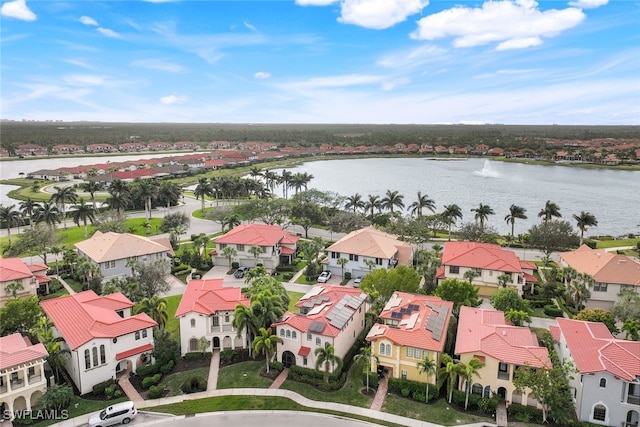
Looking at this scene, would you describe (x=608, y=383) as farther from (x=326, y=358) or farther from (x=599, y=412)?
(x=326, y=358)

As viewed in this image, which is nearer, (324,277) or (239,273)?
(324,277)

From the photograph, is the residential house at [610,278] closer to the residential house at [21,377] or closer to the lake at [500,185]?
the lake at [500,185]

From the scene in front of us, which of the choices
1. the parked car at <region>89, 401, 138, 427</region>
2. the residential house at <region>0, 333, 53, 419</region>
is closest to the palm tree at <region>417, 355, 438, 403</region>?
the parked car at <region>89, 401, 138, 427</region>

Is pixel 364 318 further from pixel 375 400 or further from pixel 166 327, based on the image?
pixel 166 327

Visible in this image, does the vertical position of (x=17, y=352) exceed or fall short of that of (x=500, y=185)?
it falls short

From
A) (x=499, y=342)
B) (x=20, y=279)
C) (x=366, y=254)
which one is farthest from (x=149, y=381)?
(x=366, y=254)

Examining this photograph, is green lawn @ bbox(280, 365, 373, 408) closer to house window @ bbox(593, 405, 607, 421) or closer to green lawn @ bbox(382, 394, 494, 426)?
green lawn @ bbox(382, 394, 494, 426)

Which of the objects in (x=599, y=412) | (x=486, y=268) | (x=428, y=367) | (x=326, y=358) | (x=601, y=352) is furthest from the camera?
(x=486, y=268)
